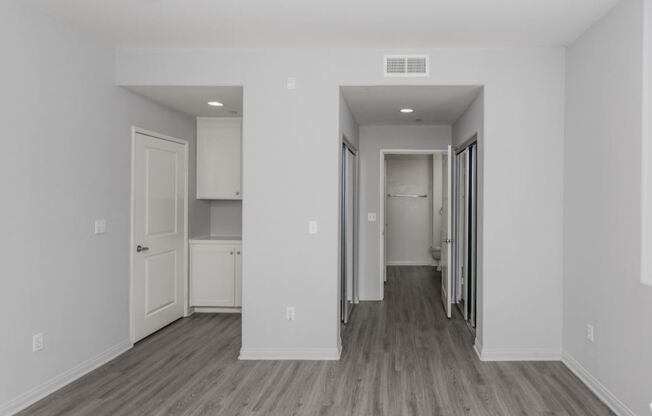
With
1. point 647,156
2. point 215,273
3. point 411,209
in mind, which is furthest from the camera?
point 411,209

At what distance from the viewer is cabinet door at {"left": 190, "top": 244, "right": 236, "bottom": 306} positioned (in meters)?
4.77

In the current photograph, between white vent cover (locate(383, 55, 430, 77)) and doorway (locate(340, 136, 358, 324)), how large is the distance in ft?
2.81

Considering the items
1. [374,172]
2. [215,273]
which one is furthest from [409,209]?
[215,273]

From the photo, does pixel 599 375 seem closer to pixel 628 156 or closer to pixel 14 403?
pixel 628 156

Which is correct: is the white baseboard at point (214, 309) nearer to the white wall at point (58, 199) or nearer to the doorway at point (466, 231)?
the white wall at point (58, 199)

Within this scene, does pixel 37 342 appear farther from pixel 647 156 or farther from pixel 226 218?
pixel 647 156

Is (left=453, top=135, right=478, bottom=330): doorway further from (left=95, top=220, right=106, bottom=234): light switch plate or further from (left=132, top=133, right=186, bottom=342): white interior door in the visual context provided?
(left=95, top=220, right=106, bottom=234): light switch plate

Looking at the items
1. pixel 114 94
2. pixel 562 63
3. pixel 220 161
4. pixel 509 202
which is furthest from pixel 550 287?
pixel 114 94

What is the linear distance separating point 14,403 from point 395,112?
4.06 m

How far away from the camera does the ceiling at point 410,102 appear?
3.71 meters

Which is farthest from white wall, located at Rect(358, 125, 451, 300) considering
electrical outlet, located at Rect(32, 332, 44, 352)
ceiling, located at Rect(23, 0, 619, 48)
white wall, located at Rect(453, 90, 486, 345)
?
electrical outlet, located at Rect(32, 332, 44, 352)

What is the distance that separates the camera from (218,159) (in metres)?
5.01

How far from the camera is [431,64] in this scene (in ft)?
Result: 11.5

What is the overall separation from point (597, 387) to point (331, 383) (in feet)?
5.87
